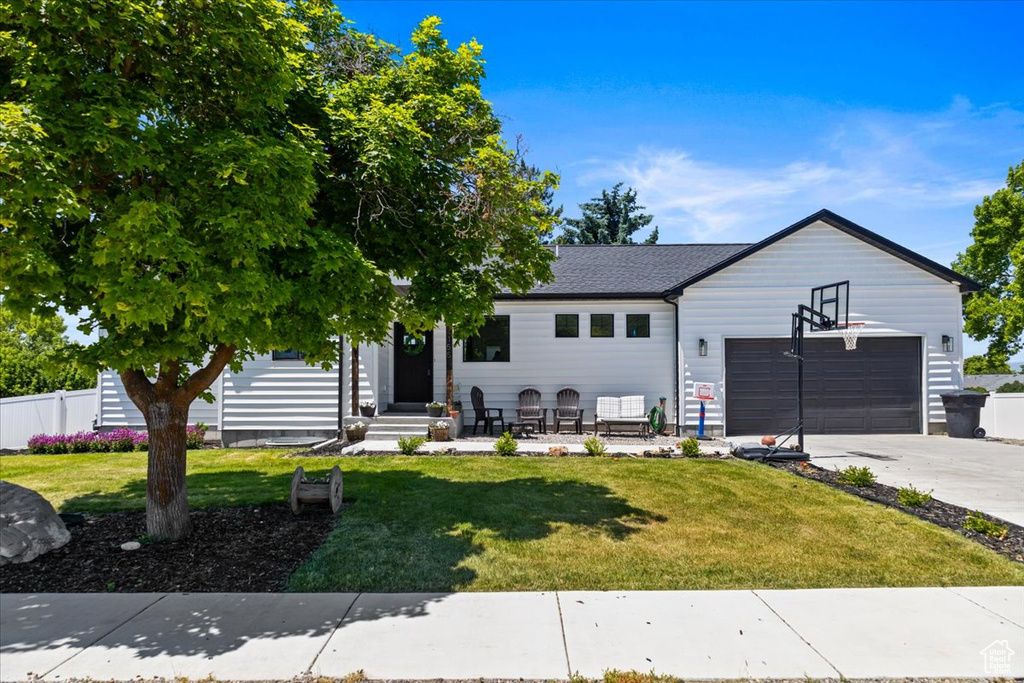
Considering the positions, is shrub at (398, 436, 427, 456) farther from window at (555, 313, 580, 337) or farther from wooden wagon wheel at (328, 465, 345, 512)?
window at (555, 313, 580, 337)

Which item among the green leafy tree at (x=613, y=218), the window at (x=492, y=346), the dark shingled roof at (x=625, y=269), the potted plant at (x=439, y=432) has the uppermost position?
the green leafy tree at (x=613, y=218)

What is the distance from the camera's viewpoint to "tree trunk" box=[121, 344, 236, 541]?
595 centimetres

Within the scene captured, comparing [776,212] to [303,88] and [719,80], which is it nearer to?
[719,80]

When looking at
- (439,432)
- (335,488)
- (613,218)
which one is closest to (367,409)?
(439,432)

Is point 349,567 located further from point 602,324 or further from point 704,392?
point 602,324

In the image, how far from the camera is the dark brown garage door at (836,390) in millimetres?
13938

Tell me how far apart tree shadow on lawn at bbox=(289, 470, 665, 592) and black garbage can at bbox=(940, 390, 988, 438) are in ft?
36.0

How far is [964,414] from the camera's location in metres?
13.4

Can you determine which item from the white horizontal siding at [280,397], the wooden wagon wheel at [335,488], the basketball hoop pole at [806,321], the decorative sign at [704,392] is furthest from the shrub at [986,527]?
the white horizontal siding at [280,397]

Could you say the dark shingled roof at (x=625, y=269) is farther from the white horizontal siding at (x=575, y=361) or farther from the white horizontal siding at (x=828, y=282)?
the white horizontal siding at (x=828, y=282)

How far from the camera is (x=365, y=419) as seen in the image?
13.2 m

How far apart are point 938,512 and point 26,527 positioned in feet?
34.5

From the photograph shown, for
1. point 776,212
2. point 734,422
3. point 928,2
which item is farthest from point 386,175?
point 776,212

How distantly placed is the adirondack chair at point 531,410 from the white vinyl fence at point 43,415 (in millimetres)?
11536
